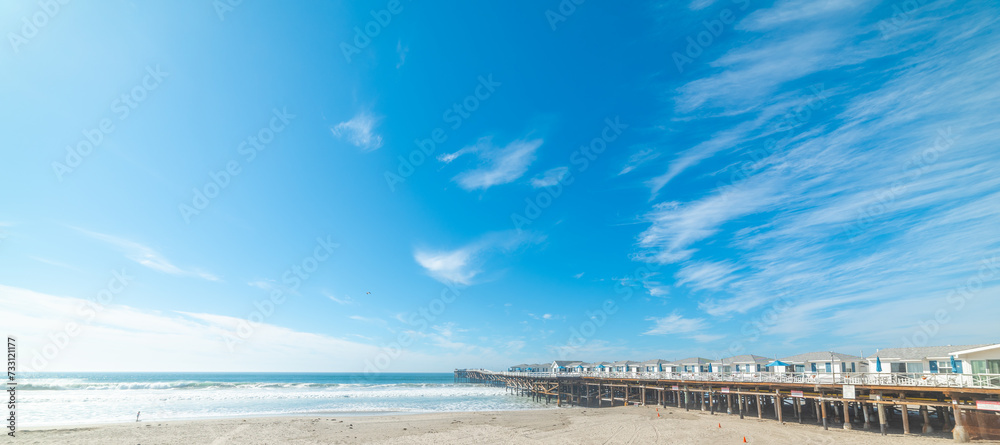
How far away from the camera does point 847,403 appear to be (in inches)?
933

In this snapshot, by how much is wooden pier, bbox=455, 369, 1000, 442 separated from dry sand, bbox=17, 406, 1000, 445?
3.83 ft

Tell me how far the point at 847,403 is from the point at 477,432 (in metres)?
20.7

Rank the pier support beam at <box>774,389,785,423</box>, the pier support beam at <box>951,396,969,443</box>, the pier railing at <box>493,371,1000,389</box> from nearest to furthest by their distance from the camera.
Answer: the pier support beam at <box>951,396,969,443</box>, the pier railing at <box>493,371,1000,389</box>, the pier support beam at <box>774,389,785,423</box>

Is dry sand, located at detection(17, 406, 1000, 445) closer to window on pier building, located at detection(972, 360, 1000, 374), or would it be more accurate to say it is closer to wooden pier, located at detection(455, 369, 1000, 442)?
wooden pier, located at detection(455, 369, 1000, 442)

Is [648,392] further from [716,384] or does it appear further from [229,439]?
[229,439]

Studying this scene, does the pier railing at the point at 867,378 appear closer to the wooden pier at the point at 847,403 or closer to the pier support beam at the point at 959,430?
the wooden pier at the point at 847,403

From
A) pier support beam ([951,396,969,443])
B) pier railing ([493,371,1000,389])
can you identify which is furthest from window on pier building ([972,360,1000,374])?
pier support beam ([951,396,969,443])

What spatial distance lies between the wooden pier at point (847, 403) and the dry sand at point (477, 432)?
1167 mm

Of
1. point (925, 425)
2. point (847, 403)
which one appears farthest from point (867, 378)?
point (925, 425)

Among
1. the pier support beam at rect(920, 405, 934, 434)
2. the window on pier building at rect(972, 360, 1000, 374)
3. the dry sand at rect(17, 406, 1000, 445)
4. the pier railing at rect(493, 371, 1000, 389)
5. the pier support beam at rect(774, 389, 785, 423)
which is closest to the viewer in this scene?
the pier railing at rect(493, 371, 1000, 389)

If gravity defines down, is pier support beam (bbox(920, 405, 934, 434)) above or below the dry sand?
above

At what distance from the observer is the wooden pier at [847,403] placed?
1891 centimetres

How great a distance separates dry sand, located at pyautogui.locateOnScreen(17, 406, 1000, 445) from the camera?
2166 centimetres

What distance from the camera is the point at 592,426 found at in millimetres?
27344
